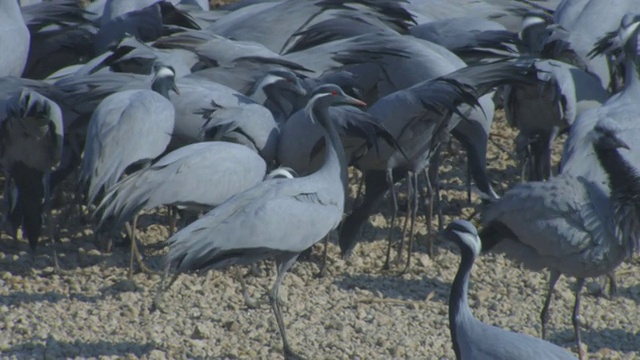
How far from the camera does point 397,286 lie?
8.80 metres

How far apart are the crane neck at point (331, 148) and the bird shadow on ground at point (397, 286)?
1.05m

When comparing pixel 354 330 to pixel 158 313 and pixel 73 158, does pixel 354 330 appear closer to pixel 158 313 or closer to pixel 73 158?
pixel 158 313

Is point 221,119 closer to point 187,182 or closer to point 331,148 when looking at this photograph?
point 187,182

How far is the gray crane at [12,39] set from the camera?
33.7 ft

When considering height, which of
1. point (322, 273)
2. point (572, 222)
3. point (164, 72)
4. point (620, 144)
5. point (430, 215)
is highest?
point (620, 144)

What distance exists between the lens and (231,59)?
32.8ft

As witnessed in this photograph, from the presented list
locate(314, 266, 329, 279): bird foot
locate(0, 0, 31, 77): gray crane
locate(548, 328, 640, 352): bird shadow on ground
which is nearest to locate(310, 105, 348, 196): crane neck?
locate(314, 266, 329, 279): bird foot

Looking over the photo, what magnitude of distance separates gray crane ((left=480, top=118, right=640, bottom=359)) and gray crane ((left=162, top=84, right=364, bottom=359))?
38.0 inches

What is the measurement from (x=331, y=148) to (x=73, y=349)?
1.92 meters

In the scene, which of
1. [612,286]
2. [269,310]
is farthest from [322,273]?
[612,286]

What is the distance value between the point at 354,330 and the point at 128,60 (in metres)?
3.18

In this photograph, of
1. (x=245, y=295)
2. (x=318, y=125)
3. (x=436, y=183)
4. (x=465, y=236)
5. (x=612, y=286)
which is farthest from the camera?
(x=436, y=183)

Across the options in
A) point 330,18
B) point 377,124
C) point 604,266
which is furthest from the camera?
point 330,18

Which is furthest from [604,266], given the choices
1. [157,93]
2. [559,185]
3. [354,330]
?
[157,93]
